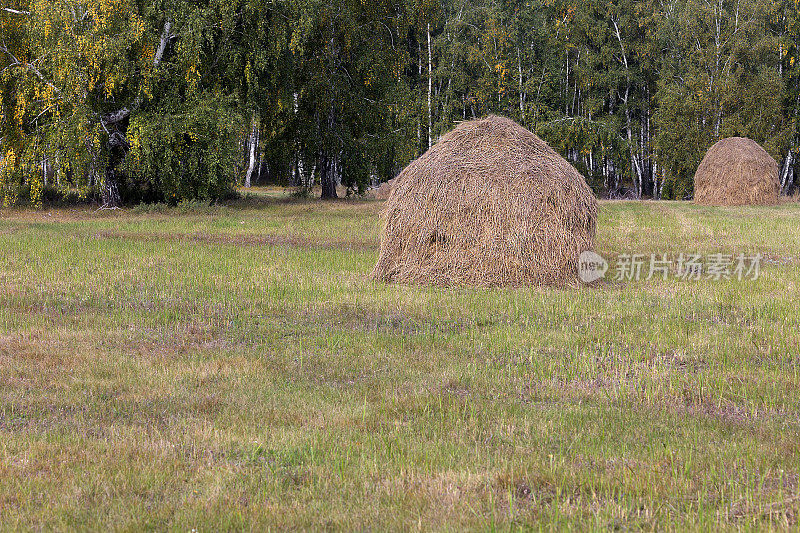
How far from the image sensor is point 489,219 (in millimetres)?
13789

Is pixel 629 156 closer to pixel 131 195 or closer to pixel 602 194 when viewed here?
pixel 602 194

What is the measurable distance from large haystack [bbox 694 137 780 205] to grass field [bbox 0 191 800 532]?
22513mm

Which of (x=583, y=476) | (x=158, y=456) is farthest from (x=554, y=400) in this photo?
(x=158, y=456)

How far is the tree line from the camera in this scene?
26000 mm

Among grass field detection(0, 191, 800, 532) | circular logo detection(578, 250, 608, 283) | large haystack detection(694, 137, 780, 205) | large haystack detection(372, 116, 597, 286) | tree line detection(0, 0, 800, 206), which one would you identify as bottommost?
grass field detection(0, 191, 800, 532)

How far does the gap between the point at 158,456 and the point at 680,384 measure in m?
4.79

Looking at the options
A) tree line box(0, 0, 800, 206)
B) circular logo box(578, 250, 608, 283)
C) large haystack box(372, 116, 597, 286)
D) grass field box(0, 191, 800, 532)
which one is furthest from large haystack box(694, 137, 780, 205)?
circular logo box(578, 250, 608, 283)

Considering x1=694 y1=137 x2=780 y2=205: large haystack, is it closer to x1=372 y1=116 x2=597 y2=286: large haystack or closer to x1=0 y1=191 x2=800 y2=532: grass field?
x1=0 y1=191 x2=800 y2=532: grass field

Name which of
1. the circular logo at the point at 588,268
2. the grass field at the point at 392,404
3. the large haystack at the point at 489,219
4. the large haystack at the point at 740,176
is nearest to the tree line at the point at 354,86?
the large haystack at the point at 489,219

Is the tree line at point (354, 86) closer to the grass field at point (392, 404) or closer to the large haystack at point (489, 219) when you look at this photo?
the large haystack at point (489, 219)

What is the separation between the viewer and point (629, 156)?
48.5m

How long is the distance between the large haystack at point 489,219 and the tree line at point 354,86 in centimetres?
298

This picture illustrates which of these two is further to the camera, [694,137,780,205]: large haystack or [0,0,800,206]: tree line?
[694,137,780,205]: large haystack

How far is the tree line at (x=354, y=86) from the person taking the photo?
2600 cm
